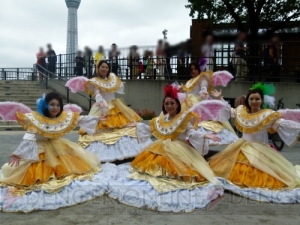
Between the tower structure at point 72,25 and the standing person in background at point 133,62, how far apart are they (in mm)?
43077

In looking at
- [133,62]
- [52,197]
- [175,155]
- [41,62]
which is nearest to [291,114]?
[175,155]

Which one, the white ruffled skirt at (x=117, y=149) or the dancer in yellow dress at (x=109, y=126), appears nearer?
the white ruffled skirt at (x=117, y=149)

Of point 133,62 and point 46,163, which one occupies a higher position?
point 133,62

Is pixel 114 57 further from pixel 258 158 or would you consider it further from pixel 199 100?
pixel 258 158

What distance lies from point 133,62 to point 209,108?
9706 mm

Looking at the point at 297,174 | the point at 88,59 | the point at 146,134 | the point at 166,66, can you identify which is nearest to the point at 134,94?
the point at 166,66

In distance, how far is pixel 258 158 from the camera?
5.03 metres

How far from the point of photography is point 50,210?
4.21 m

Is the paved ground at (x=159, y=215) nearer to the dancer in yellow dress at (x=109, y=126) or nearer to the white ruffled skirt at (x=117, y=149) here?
the white ruffled skirt at (x=117, y=149)

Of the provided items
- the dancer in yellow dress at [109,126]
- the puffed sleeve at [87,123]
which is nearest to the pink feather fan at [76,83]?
the dancer in yellow dress at [109,126]

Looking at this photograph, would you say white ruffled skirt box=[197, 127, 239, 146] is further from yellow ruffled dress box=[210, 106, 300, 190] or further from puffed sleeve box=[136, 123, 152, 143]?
puffed sleeve box=[136, 123, 152, 143]

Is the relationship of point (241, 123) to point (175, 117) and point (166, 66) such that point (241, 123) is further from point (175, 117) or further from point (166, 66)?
point (166, 66)

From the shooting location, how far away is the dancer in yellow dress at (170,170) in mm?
4422

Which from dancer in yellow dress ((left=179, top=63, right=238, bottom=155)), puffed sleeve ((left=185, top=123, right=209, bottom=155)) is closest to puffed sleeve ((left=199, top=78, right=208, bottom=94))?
dancer in yellow dress ((left=179, top=63, right=238, bottom=155))
